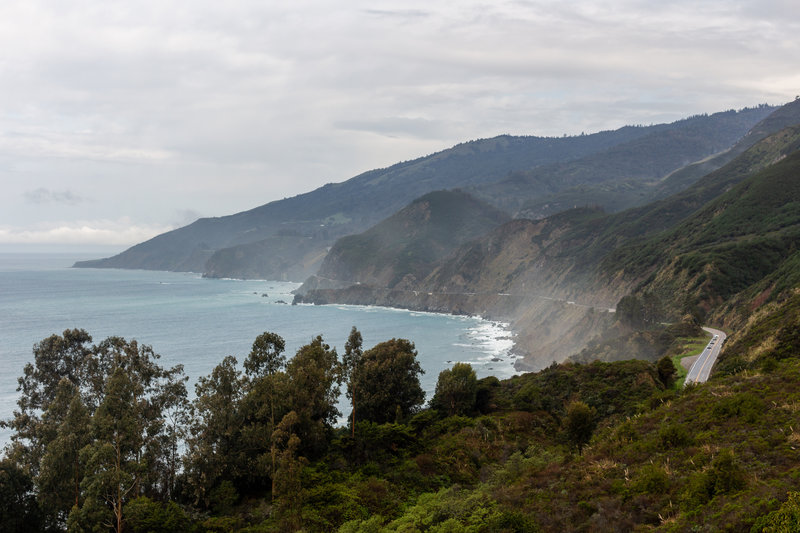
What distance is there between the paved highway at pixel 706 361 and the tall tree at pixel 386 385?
24.4 m

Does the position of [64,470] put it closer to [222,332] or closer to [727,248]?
[727,248]

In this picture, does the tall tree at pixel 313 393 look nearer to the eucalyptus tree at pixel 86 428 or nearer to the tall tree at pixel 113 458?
the eucalyptus tree at pixel 86 428

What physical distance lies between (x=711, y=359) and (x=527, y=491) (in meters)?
41.5

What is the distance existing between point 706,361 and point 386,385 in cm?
3404

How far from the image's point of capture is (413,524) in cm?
2141

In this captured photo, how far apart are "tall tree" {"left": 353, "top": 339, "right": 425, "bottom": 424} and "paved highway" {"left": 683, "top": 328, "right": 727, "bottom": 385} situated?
2445 cm

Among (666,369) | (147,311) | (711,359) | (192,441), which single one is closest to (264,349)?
(192,441)

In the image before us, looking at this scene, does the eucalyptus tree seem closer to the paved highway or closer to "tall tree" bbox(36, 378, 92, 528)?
"tall tree" bbox(36, 378, 92, 528)

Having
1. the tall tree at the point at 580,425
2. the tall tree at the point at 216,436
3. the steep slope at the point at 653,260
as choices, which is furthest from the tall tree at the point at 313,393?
the steep slope at the point at 653,260

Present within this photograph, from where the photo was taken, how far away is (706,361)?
53.9 metres

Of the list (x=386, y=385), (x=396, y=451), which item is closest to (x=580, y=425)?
(x=396, y=451)

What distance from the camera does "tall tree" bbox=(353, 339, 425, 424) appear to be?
48688 millimetres

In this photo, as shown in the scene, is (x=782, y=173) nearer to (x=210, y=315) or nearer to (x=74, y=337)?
(x=74, y=337)

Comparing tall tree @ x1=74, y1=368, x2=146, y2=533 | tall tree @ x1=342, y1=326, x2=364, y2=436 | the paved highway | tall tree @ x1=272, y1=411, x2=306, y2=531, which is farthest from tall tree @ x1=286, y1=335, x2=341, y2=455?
the paved highway
